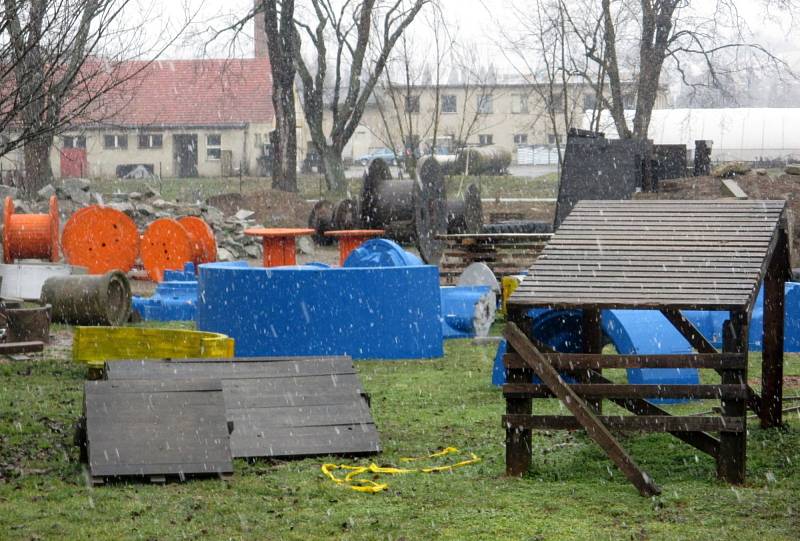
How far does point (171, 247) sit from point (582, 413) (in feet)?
54.4

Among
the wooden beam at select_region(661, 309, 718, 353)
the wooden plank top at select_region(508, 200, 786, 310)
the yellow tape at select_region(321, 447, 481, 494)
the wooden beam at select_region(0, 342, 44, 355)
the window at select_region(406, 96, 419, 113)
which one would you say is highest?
the window at select_region(406, 96, 419, 113)

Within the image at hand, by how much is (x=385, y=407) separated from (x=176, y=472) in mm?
3182

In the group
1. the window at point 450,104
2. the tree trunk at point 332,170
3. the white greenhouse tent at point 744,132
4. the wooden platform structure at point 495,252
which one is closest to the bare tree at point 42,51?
the wooden platform structure at point 495,252

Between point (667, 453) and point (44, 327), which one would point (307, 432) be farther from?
point (44, 327)

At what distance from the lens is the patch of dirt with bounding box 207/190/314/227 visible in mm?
35812

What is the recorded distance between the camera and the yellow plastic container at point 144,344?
37.9 ft

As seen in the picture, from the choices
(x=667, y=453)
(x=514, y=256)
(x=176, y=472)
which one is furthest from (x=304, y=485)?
(x=514, y=256)

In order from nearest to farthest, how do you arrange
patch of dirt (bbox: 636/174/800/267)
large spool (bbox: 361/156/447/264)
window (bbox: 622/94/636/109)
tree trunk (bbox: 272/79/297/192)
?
patch of dirt (bbox: 636/174/800/267) → large spool (bbox: 361/156/447/264) → tree trunk (bbox: 272/79/297/192) → window (bbox: 622/94/636/109)

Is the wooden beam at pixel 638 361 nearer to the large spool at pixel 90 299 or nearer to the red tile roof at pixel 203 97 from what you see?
the large spool at pixel 90 299

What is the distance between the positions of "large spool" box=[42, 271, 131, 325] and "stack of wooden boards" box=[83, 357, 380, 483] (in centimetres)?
740

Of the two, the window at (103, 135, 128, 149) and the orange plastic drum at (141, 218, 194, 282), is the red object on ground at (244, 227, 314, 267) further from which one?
the window at (103, 135, 128, 149)

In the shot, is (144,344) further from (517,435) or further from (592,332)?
(517,435)

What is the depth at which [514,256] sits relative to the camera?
2030 centimetres

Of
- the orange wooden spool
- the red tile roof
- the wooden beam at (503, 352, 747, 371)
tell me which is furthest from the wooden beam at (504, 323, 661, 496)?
the red tile roof
